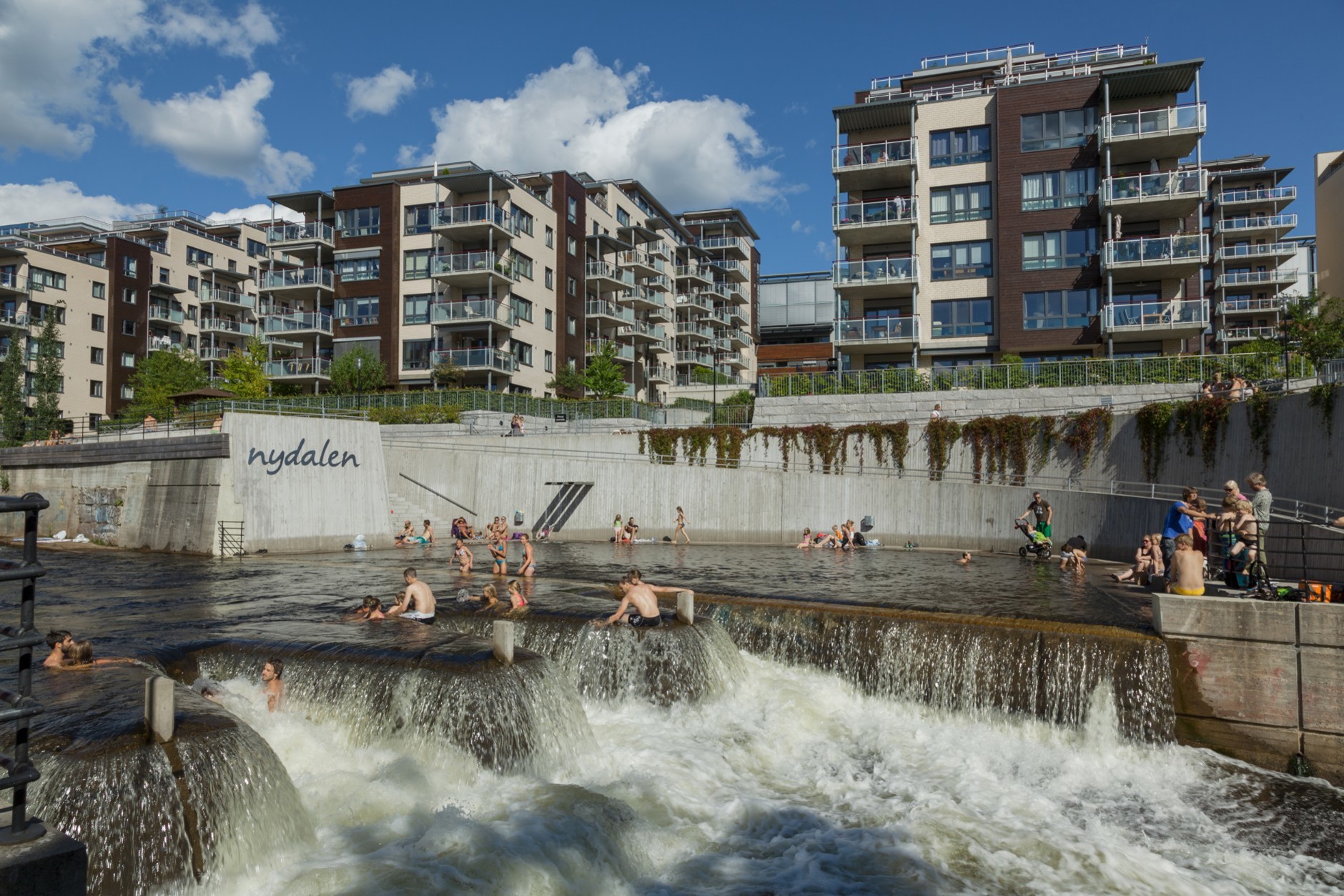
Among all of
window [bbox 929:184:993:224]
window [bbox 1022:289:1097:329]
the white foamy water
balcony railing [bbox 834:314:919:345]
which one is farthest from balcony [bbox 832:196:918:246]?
the white foamy water

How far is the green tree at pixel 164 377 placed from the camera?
56531mm

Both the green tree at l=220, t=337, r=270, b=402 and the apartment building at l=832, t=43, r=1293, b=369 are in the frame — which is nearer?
the apartment building at l=832, t=43, r=1293, b=369

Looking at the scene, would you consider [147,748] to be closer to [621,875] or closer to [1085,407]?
[621,875]

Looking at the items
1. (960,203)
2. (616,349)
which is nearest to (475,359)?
(616,349)

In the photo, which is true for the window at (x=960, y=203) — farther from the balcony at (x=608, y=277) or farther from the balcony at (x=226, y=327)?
the balcony at (x=226, y=327)

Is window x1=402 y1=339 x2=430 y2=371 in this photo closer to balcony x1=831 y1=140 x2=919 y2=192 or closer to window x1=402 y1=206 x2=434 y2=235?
window x1=402 y1=206 x2=434 y2=235

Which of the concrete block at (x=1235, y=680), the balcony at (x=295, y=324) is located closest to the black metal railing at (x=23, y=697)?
the concrete block at (x=1235, y=680)

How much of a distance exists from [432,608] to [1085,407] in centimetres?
2586

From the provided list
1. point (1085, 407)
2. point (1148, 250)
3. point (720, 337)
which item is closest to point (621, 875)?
point (1085, 407)

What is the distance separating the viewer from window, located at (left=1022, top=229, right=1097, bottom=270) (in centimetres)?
3656

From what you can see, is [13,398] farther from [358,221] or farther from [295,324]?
[358,221]

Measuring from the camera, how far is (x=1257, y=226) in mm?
58562

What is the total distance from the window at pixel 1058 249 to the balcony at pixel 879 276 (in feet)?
15.2

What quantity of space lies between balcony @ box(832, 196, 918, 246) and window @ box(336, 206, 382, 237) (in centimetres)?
2830
